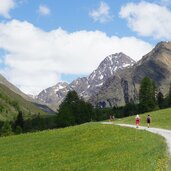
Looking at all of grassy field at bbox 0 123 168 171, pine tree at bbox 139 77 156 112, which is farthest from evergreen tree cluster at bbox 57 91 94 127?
grassy field at bbox 0 123 168 171

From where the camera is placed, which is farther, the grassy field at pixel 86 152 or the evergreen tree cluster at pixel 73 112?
the evergreen tree cluster at pixel 73 112

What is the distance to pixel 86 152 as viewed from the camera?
40.6 meters

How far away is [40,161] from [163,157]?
48.3 ft

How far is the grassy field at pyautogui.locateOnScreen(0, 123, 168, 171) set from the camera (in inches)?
1120

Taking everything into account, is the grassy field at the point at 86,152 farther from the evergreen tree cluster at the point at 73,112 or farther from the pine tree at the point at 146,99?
the pine tree at the point at 146,99

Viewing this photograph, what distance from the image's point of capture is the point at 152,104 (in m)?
155

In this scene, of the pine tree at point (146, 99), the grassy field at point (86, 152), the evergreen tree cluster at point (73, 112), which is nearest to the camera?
the grassy field at point (86, 152)

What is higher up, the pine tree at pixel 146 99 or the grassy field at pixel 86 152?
the pine tree at pixel 146 99

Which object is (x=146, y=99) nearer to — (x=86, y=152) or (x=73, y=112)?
(x=73, y=112)

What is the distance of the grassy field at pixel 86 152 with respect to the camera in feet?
93.4

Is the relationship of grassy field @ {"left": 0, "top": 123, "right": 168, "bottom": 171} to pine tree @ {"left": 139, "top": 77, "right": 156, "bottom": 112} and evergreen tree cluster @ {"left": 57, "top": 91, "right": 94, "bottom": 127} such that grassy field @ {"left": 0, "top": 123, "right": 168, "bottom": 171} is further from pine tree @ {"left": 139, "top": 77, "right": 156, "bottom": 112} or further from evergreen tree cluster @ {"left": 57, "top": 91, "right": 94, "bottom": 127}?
pine tree @ {"left": 139, "top": 77, "right": 156, "bottom": 112}

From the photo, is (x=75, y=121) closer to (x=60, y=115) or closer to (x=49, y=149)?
(x=60, y=115)

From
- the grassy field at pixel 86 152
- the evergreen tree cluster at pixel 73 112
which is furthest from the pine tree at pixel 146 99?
the grassy field at pixel 86 152

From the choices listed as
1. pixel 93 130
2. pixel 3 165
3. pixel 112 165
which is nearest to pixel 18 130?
pixel 93 130
